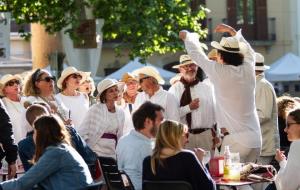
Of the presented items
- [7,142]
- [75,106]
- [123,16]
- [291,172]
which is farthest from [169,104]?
[123,16]

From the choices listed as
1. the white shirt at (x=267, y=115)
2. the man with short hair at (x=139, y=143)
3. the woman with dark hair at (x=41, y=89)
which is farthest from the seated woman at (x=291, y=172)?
the woman with dark hair at (x=41, y=89)

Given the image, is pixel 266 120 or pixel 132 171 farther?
pixel 266 120

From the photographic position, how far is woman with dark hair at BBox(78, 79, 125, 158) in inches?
499

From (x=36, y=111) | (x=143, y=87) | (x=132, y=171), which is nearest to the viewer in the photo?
(x=132, y=171)

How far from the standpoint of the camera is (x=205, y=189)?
888 cm

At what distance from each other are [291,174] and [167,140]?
1265 mm

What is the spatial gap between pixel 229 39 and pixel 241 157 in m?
1.26

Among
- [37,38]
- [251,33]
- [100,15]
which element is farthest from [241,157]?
[251,33]

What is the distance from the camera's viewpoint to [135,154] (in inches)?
387

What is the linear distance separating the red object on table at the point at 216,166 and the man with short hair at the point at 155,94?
2.39 metres

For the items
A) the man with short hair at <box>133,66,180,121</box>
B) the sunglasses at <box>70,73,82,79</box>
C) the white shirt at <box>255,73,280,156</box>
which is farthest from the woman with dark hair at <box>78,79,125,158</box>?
the white shirt at <box>255,73,280,156</box>

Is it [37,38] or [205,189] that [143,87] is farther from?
[37,38]

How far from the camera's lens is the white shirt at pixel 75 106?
13.6m

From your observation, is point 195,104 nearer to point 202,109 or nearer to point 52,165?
point 202,109
